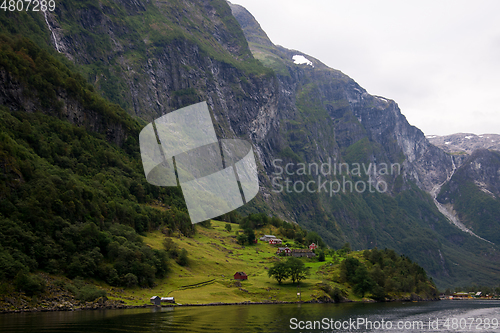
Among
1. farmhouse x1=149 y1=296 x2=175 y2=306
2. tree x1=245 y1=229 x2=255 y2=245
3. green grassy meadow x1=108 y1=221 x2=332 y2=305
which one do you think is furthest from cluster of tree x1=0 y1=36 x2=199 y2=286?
tree x1=245 y1=229 x2=255 y2=245

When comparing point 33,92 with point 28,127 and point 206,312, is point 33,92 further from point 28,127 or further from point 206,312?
point 206,312

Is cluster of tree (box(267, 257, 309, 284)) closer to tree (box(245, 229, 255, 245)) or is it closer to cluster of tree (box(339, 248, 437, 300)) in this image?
cluster of tree (box(339, 248, 437, 300))

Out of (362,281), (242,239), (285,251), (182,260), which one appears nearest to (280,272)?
(362,281)

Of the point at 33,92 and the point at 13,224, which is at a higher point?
the point at 33,92

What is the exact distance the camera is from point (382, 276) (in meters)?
114

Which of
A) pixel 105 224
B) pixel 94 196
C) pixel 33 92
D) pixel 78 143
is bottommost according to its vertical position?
pixel 105 224

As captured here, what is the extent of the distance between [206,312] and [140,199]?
76.8 m

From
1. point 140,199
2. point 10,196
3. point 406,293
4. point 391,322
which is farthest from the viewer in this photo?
point 140,199

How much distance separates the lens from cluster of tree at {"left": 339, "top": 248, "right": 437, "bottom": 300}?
108312 mm

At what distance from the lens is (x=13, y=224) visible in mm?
72875

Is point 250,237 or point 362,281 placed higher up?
point 250,237

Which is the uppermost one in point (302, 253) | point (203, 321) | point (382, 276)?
point (203, 321)

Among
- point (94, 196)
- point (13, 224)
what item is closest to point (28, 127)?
point (94, 196)

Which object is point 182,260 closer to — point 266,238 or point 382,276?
point 382,276
